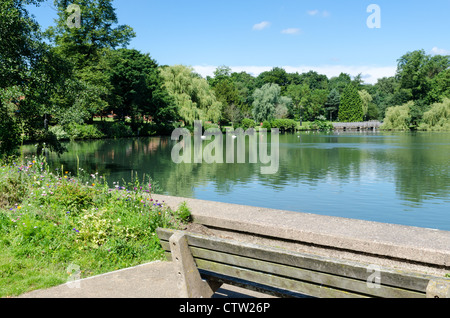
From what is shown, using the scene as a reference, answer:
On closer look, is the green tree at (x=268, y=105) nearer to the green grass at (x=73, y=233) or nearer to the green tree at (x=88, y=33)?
the green tree at (x=88, y=33)

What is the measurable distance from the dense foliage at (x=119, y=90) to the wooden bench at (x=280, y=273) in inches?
372

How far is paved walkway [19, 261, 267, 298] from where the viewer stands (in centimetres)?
395

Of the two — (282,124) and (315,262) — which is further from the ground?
(282,124)

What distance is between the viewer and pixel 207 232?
5820mm

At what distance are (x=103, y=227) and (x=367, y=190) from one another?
1186 cm

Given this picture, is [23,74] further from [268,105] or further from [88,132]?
[268,105]

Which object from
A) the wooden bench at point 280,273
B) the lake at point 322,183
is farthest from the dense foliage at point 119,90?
the wooden bench at point 280,273

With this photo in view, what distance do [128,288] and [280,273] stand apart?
199 centimetres

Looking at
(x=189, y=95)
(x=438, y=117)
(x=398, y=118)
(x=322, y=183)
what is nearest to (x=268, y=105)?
(x=398, y=118)

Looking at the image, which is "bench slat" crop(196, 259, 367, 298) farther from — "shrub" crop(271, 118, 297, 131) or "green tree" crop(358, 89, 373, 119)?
"green tree" crop(358, 89, 373, 119)

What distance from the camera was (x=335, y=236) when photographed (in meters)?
4.82

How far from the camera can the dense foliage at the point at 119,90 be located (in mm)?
13422
